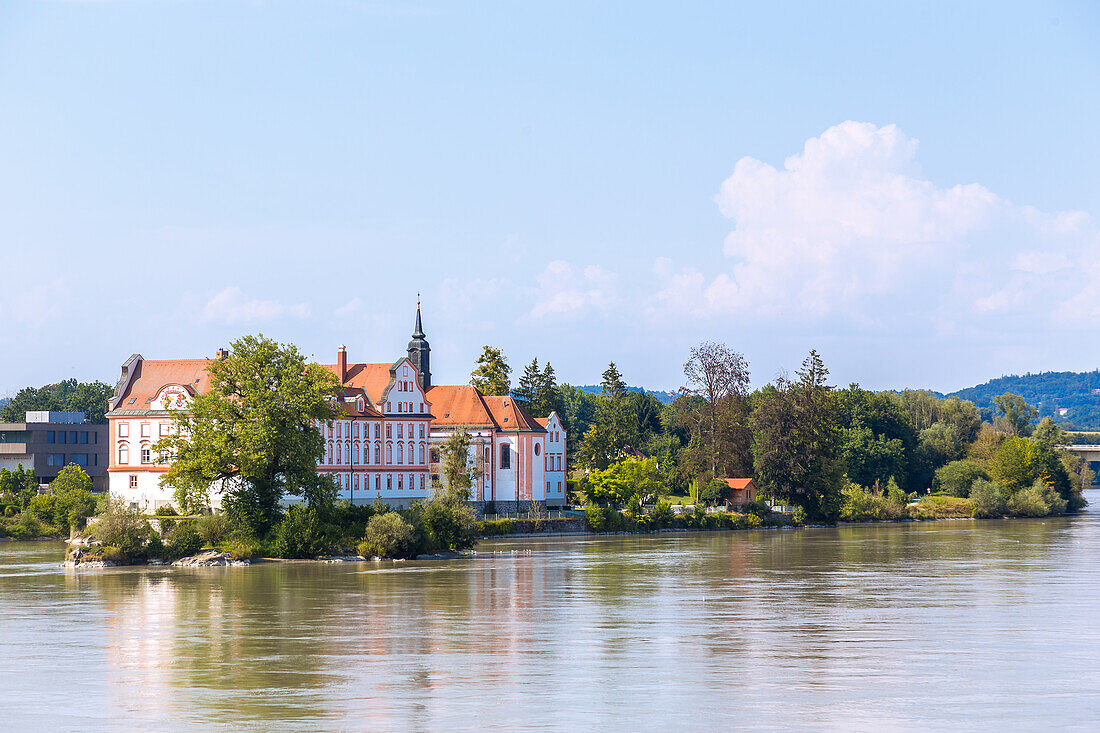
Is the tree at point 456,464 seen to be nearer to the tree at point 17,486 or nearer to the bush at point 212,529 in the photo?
the bush at point 212,529

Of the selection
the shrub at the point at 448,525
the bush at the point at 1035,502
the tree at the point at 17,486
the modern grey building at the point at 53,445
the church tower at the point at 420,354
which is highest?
the church tower at the point at 420,354

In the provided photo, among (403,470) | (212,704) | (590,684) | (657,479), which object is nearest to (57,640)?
(212,704)

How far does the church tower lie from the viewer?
108 m

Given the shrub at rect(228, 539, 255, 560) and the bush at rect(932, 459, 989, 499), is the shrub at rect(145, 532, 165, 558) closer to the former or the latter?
the shrub at rect(228, 539, 255, 560)

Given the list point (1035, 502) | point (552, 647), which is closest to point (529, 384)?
point (1035, 502)

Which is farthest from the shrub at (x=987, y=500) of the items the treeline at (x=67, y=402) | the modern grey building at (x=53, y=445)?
the treeline at (x=67, y=402)

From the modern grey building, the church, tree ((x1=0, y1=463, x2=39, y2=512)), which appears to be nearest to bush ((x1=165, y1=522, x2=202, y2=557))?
the church

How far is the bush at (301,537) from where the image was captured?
6259 cm

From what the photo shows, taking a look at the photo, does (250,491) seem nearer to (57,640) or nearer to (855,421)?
(57,640)

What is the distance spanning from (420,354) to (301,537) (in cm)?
4722

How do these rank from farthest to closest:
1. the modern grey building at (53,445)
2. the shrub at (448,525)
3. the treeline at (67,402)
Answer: the treeline at (67,402), the modern grey building at (53,445), the shrub at (448,525)

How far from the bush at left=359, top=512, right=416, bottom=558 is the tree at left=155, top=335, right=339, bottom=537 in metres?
3.60

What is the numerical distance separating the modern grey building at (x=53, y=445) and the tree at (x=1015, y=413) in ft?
373

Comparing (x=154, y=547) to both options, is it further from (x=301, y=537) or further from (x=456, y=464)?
(x=456, y=464)
